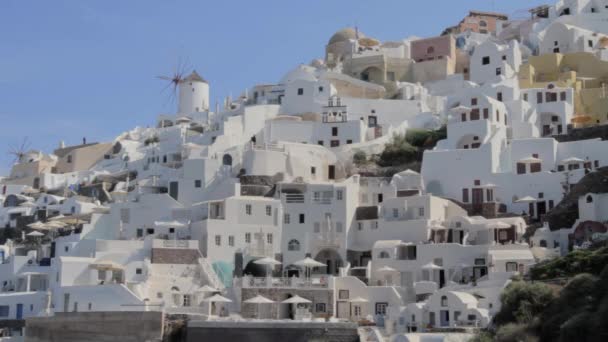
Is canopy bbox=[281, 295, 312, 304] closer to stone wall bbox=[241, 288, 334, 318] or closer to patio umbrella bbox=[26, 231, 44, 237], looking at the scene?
stone wall bbox=[241, 288, 334, 318]

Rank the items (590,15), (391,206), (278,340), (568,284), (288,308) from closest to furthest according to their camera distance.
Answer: (568,284)
(278,340)
(288,308)
(391,206)
(590,15)

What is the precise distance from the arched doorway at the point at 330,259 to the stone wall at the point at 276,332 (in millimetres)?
12989

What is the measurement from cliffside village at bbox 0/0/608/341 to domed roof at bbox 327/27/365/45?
41.3ft

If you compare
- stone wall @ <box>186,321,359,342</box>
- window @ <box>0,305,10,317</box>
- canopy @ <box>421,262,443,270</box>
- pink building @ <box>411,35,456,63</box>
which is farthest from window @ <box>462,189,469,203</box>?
window @ <box>0,305,10,317</box>

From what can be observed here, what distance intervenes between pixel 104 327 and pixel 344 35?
52685 millimetres

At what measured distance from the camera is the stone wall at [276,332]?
50031mm

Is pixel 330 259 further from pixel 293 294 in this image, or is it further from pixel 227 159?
pixel 227 159

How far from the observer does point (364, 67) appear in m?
90.4

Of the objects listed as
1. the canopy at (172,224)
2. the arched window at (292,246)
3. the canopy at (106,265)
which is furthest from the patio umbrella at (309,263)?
the canopy at (106,265)

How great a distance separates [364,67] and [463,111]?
72.1ft

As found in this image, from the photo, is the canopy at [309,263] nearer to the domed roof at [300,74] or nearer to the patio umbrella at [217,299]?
the patio umbrella at [217,299]

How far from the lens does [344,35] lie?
327 feet

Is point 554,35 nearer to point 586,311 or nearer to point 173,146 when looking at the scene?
point 173,146

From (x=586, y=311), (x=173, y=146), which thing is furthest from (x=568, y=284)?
(x=173, y=146)
